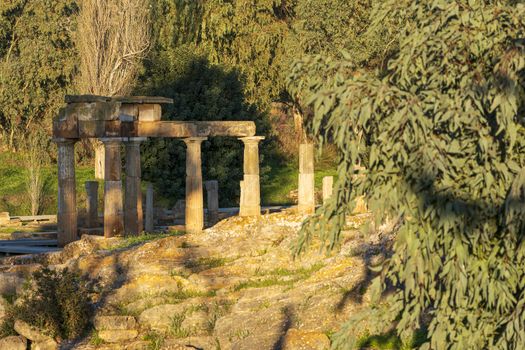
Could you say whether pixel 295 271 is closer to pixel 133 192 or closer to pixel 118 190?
pixel 118 190

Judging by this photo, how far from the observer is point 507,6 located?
46.5 feet

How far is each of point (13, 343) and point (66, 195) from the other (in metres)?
14.7

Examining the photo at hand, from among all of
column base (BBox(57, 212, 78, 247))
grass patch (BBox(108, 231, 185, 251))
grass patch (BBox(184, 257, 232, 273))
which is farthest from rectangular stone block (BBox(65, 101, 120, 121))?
grass patch (BBox(184, 257, 232, 273))

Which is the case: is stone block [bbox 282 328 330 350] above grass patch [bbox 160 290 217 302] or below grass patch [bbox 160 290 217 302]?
above

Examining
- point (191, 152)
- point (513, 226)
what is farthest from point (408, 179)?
point (191, 152)

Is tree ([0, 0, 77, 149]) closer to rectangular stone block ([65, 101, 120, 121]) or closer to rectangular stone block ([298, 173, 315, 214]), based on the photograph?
rectangular stone block ([298, 173, 315, 214])

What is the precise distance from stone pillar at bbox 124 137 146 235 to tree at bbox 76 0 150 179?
1637cm

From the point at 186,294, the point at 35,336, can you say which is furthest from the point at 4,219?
the point at 35,336

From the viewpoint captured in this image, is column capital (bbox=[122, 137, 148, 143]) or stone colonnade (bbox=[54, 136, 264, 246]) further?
column capital (bbox=[122, 137, 148, 143])

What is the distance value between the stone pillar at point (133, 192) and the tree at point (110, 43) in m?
16.4

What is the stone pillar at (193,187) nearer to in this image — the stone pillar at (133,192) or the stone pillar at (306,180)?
the stone pillar at (133,192)

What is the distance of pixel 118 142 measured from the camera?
40.1 meters

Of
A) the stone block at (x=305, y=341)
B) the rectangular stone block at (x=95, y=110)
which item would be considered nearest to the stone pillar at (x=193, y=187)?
the rectangular stone block at (x=95, y=110)

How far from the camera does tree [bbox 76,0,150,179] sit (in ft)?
184
